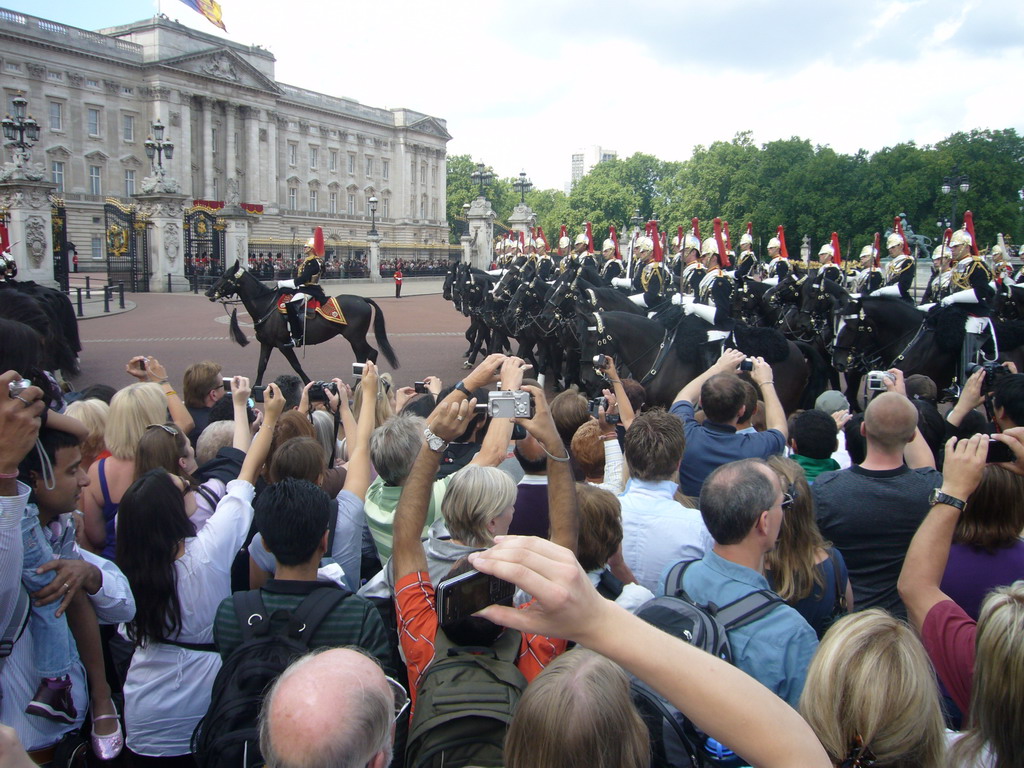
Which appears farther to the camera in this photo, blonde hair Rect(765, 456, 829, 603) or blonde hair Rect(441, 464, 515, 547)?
blonde hair Rect(765, 456, 829, 603)

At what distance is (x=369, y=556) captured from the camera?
379cm

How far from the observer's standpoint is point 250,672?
2.16 m

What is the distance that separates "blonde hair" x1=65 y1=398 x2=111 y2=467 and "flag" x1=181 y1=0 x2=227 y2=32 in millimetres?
63249

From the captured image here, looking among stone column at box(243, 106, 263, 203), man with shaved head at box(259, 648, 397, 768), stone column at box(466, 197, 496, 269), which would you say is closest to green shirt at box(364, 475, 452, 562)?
man with shaved head at box(259, 648, 397, 768)

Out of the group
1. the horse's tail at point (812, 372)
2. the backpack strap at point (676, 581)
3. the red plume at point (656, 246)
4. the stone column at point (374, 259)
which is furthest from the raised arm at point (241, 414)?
the stone column at point (374, 259)

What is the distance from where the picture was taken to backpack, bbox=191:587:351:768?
2.03 metres

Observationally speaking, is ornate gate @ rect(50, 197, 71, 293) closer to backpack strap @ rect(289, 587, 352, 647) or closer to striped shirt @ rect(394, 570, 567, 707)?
backpack strap @ rect(289, 587, 352, 647)

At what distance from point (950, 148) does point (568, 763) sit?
64.6m

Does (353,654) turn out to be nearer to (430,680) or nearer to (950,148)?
(430,680)

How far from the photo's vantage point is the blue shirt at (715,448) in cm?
407

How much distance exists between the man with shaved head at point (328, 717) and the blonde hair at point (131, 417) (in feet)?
8.82

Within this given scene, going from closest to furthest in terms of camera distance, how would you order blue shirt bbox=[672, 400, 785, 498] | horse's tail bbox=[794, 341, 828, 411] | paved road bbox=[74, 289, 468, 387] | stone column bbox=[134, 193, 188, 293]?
blue shirt bbox=[672, 400, 785, 498]
horse's tail bbox=[794, 341, 828, 411]
paved road bbox=[74, 289, 468, 387]
stone column bbox=[134, 193, 188, 293]

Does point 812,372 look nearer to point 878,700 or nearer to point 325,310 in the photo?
point 325,310

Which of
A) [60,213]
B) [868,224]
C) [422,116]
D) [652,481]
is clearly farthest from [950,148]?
[652,481]
